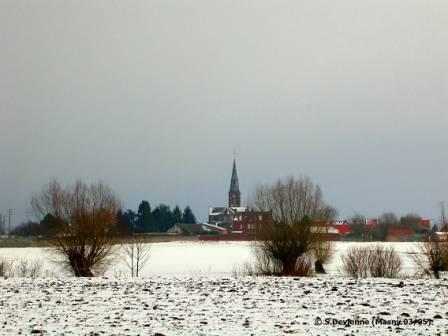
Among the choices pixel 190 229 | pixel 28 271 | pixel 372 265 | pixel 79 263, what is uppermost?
pixel 190 229

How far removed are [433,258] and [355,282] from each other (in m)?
9.61

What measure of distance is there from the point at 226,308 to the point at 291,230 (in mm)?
19270

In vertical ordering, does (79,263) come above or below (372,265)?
below

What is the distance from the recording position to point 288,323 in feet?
47.2

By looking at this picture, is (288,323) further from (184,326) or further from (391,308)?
(391,308)

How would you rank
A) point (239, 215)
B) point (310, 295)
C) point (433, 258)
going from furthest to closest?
point (239, 215), point (433, 258), point (310, 295)

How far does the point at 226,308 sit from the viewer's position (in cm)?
1672

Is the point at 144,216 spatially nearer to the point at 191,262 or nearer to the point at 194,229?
the point at 194,229

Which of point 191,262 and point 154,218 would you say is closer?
point 191,262

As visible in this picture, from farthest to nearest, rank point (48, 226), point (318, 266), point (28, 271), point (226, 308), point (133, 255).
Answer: point (133, 255) → point (318, 266) → point (48, 226) → point (28, 271) → point (226, 308)

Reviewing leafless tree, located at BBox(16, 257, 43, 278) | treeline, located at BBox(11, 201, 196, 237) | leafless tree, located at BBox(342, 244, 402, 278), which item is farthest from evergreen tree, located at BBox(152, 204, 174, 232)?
leafless tree, located at BBox(342, 244, 402, 278)

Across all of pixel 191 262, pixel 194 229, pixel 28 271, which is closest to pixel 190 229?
pixel 194 229

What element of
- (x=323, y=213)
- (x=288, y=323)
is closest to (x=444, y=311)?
(x=288, y=323)

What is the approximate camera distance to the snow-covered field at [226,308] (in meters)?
13.8
